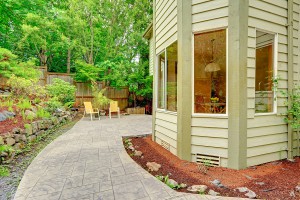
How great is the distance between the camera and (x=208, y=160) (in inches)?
127

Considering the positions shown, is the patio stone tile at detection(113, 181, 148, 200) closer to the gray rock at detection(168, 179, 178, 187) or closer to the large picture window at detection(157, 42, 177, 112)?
the gray rock at detection(168, 179, 178, 187)

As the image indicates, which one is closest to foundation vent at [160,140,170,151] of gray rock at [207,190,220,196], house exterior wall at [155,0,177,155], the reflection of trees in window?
house exterior wall at [155,0,177,155]

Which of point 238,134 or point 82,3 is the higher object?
point 82,3

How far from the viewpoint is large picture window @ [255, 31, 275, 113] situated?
129 inches

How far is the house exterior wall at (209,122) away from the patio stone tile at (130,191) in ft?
4.56

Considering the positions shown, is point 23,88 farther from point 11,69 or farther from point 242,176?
point 242,176

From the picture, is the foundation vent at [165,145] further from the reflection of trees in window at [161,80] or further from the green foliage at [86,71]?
the green foliage at [86,71]

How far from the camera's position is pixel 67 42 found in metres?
10.4

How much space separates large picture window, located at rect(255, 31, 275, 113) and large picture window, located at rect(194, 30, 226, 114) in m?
0.63

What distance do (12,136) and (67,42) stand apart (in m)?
7.78

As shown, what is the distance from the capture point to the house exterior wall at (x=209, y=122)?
3.09 m

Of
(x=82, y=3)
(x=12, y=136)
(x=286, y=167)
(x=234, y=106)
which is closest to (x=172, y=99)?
(x=234, y=106)

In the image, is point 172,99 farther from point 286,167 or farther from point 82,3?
point 82,3

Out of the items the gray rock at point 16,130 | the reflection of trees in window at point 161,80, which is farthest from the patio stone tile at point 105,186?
the gray rock at point 16,130
